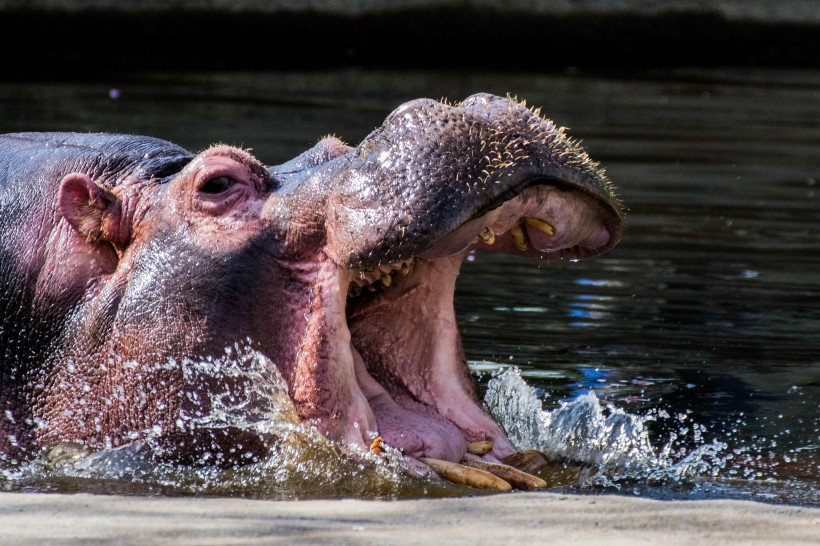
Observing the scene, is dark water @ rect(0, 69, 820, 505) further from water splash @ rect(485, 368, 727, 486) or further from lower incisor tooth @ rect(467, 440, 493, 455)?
lower incisor tooth @ rect(467, 440, 493, 455)

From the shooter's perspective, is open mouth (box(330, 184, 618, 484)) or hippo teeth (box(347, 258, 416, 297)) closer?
hippo teeth (box(347, 258, 416, 297))

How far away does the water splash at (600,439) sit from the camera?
412 cm

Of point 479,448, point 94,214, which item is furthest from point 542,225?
point 94,214

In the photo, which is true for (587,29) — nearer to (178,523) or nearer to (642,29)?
(642,29)

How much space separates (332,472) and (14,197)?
1.14 m

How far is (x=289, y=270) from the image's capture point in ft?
12.3

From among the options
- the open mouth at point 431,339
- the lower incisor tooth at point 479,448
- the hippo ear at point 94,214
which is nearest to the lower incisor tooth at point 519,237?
the open mouth at point 431,339

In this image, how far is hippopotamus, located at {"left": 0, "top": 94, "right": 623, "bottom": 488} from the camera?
3.62m

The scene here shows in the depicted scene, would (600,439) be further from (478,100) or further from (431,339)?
(478,100)

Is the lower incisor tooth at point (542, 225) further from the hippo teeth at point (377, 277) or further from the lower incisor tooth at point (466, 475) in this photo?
the lower incisor tooth at point (466, 475)

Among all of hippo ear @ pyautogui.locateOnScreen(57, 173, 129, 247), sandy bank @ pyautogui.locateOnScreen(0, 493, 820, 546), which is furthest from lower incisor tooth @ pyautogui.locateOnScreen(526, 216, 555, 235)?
hippo ear @ pyautogui.locateOnScreen(57, 173, 129, 247)

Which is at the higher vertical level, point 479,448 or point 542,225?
point 542,225

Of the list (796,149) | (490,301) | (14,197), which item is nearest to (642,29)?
(796,149)

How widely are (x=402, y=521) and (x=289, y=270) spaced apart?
0.87m
